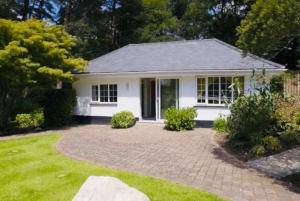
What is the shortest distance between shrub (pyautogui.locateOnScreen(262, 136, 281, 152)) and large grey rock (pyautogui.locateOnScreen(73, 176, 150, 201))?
7.15m

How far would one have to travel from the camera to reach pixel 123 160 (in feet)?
32.6

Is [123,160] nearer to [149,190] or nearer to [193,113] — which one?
[149,190]

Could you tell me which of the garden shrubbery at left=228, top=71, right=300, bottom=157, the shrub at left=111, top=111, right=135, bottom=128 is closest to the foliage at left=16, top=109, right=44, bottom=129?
the shrub at left=111, top=111, right=135, bottom=128

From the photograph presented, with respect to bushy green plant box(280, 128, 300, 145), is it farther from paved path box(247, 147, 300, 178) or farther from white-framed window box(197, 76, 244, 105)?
white-framed window box(197, 76, 244, 105)

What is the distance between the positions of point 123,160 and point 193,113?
7.17 m

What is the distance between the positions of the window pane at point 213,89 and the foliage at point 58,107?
798cm

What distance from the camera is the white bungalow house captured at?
16.8 meters

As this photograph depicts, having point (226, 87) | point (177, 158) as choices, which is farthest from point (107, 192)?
point (226, 87)

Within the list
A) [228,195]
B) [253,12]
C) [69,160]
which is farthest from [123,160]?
[253,12]

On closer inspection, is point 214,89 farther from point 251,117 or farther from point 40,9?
point 40,9

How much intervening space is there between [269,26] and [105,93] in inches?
522

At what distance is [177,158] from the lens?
1016cm

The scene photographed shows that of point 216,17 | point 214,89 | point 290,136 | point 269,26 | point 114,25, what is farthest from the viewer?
point 114,25

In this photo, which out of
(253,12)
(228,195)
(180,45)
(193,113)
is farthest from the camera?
(180,45)
